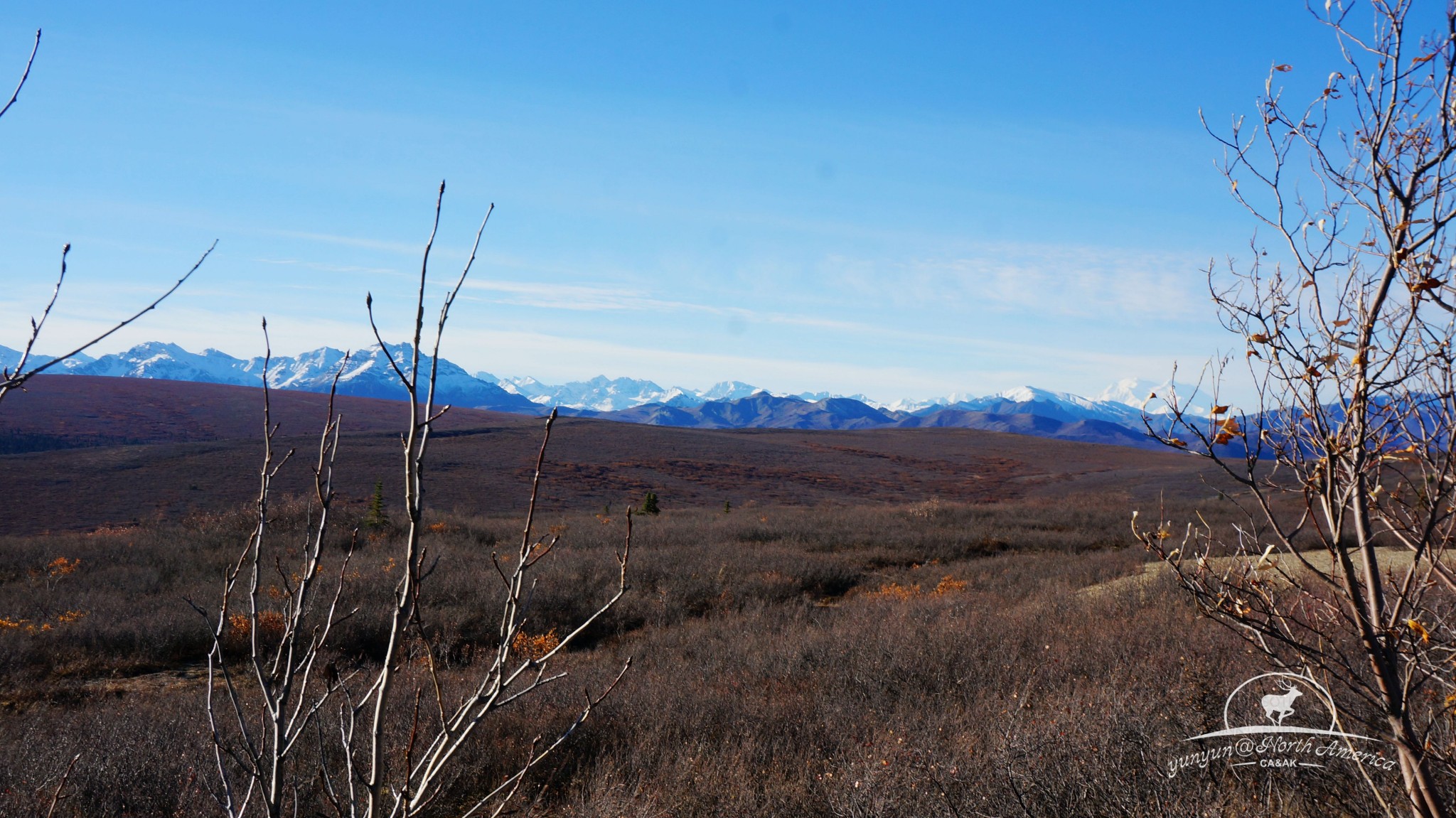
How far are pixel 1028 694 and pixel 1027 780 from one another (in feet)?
5.39

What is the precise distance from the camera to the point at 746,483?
36.5 metres

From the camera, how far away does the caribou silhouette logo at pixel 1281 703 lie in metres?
2.43

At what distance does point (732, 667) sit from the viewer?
6.44m

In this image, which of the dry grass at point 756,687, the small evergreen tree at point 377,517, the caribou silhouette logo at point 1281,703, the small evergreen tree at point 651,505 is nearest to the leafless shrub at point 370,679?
the dry grass at point 756,687

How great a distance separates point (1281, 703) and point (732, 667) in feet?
13.6

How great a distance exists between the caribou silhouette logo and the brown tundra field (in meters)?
0.29

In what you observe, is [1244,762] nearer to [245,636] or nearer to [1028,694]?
[1028,694]

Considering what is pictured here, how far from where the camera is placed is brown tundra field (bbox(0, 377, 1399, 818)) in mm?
3562
